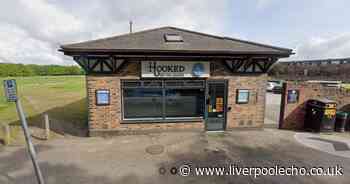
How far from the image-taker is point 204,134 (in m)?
7.14

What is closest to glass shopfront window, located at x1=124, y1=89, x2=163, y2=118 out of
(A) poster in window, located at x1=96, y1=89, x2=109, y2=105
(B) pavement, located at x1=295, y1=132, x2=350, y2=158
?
(A) poster in window, located at x1=96, y1=89, x2=109, y2=105

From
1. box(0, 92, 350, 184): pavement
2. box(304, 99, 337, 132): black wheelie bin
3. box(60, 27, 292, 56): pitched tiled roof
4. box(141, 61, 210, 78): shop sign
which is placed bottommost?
box(0, 92, 350, 184): pavement

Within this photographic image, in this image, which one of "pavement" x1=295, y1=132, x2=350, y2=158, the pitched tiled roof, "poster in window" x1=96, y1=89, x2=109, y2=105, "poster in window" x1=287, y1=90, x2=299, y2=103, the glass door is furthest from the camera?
"poster in window" x1=287, y1=90, x2=299, y2=103

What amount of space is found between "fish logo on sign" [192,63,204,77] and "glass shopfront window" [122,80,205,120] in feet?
1.13

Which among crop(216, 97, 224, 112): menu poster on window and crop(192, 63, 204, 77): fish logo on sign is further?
crop(216, 97, 224, 112): menu poster on window

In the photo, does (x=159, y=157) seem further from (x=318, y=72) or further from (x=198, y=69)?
(x=318, y=72)

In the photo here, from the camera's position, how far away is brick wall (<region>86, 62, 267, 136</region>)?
6672 mm

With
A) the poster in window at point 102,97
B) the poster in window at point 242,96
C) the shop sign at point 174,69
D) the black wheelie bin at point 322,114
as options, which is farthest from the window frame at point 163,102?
the black wheelie bin at point 322,114

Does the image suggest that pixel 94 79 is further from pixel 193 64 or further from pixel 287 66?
pixel 287 66

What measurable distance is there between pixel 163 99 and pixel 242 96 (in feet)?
11.1

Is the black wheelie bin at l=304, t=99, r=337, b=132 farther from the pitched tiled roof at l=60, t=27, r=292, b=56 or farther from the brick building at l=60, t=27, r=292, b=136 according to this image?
the pitched tiled roof at l=60, t=27, r=292, b=56

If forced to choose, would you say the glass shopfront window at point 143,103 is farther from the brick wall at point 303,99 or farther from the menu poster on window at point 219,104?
the brick wall at point 303,99

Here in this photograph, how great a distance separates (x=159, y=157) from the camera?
17.2ft

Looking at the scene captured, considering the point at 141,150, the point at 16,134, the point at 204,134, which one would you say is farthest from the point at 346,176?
the point at 16,134
